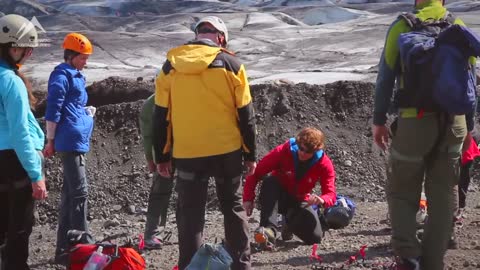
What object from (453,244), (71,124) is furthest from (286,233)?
(71,124)

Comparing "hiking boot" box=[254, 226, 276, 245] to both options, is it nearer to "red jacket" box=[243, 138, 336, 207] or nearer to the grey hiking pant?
"red jacket" box=[243, 138, 336, 207]

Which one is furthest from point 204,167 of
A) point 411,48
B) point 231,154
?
point 411,48

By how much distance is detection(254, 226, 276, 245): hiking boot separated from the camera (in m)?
6.13

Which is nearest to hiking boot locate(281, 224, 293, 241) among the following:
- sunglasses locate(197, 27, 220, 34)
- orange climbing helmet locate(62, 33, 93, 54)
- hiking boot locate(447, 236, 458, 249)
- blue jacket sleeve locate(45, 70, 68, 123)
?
hiking boot locate(447, 236, 458, 249)

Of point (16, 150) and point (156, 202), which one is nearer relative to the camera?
point (16, 150)

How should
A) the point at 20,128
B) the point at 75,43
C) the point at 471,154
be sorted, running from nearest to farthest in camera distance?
the point at 20,128
the point at 75,43
the point at 471,154

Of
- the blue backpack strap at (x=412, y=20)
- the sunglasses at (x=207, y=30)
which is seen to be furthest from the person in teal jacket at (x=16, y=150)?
the blue backpack strap at (x=412, y=20)

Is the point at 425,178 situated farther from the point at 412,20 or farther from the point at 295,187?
the point at 295,187

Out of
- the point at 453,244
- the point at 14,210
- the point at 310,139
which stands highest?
the point at 14,210

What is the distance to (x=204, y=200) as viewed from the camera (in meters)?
4.86

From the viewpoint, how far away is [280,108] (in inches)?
422

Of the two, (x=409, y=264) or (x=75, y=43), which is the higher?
(x=75, y=43)

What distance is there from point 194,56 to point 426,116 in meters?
1.36

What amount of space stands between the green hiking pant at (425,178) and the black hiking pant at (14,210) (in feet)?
6.98
